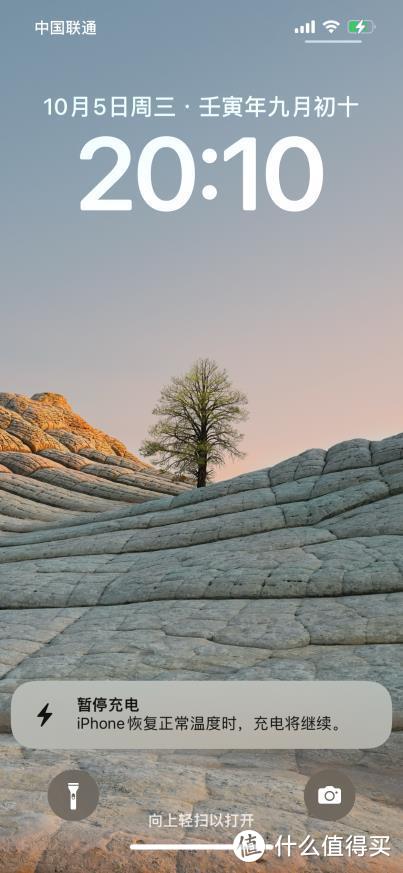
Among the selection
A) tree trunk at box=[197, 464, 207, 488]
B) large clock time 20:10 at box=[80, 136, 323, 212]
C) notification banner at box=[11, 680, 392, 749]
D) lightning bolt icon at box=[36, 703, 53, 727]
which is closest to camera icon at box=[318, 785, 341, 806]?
notification banner at box=[11, 680, 392, 749]

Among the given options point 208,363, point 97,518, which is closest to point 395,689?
point 97,518

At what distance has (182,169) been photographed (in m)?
6.62

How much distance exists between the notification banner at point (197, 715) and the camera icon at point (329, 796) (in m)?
0.66

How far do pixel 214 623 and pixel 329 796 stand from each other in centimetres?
563

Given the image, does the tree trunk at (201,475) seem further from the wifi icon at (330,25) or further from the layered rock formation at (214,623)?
the wifi icon at (330,25)

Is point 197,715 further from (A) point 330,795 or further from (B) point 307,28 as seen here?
(B) point 307,28

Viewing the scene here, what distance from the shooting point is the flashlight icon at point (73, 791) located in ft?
11.8

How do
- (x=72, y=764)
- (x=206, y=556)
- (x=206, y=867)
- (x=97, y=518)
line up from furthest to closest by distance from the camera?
(x=97, y=518)
(x=206, y=556)
(x=72, y=764)
(x=206, y=867)

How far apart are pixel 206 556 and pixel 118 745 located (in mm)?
8586

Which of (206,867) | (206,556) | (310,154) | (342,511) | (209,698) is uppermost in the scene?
(310,154)

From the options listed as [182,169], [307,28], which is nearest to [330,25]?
[307,28]

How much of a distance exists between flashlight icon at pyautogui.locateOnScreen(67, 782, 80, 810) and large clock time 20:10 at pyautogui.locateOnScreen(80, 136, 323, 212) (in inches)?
223

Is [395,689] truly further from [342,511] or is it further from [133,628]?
[342,511]

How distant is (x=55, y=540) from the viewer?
1814 centimetres
